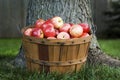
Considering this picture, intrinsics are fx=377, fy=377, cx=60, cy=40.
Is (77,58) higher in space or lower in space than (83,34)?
lower

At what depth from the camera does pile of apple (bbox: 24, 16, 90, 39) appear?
4266mm

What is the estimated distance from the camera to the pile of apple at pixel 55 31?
14.0 feet

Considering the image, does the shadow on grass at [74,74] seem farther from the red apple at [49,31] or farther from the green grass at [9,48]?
the green grass at [9,48]

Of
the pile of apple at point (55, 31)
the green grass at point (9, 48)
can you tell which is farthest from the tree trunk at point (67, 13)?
the green grass at point (9, 48)

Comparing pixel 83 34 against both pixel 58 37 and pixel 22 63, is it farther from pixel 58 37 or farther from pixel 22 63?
pixel 22 63

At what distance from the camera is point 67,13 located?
497cm

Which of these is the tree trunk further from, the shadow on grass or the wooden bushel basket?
the wooden bushel basket

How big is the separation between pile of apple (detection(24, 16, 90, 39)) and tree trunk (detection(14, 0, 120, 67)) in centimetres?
54

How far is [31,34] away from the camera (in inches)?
171

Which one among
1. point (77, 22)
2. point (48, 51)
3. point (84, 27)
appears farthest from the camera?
point (77, 22)

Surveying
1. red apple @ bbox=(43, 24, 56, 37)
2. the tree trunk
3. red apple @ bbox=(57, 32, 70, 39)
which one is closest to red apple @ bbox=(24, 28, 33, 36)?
red apple @ bbox=(43, 24, 56, 37)

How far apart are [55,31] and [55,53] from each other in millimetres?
300

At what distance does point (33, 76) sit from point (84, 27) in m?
0.84

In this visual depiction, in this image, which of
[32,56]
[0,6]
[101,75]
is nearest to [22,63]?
[32,56]
